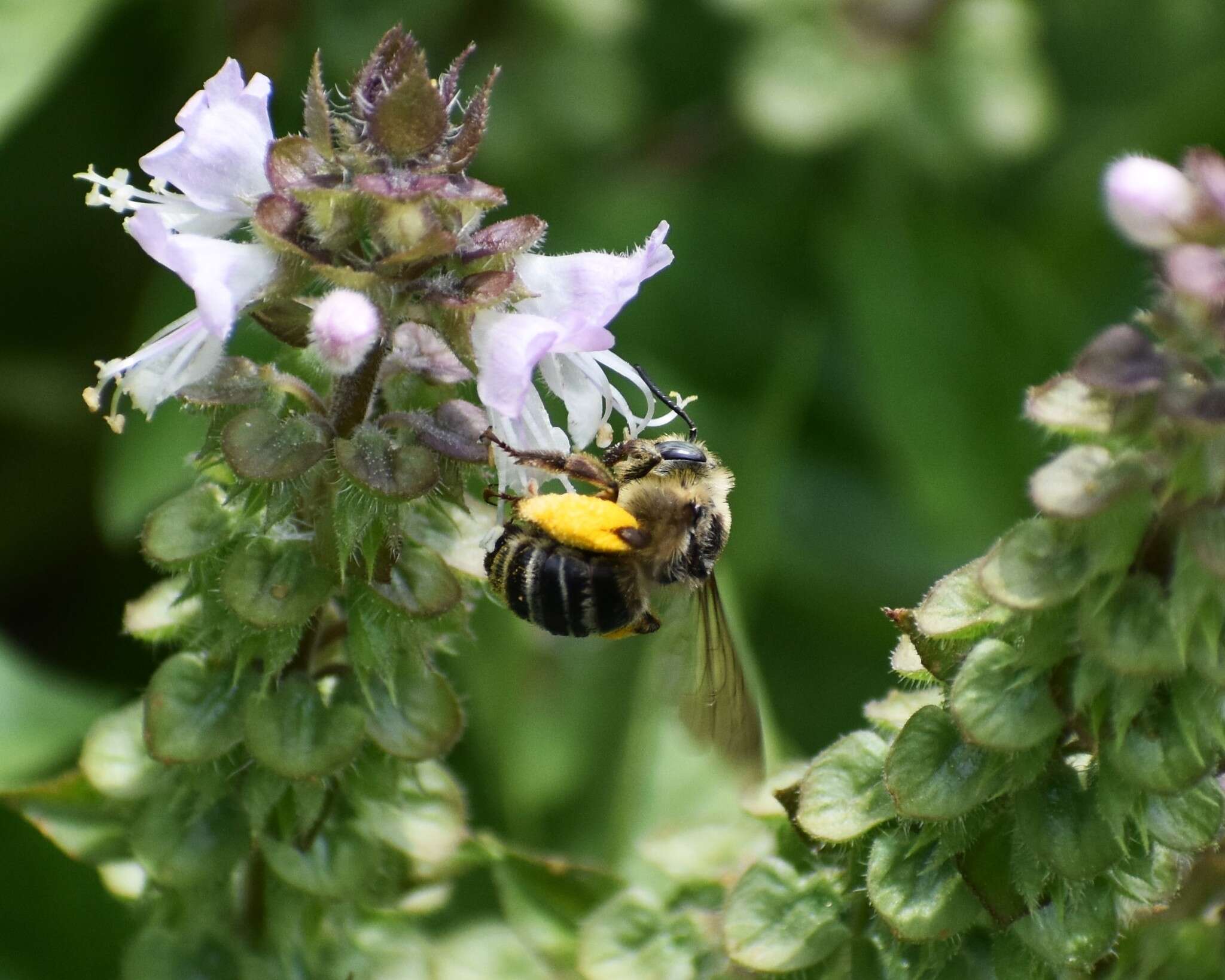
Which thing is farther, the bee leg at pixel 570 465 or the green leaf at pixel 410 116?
the bee leg at pixel 570 465

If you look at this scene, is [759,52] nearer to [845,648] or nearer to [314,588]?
[845,648]

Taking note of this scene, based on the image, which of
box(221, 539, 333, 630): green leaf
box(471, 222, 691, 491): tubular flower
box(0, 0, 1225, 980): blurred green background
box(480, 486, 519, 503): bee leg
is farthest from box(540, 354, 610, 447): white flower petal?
box(0, 0, 1225, 980): blurred green background

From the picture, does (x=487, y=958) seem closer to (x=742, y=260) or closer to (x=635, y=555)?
(x=635, y=555)

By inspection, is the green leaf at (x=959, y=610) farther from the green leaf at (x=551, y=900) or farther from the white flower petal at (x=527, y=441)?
the green leaf at (x=551, y=900)

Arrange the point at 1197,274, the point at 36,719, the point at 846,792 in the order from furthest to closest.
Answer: the point at 36,719 < the point at 846,792 < the point at 1197,274

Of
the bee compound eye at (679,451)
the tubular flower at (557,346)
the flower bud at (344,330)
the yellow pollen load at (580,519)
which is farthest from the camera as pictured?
the bee compound eye at (679,451)

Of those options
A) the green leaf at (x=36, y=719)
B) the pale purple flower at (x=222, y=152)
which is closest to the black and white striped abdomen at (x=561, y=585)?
the pale purple flower at (x=222, y=152)

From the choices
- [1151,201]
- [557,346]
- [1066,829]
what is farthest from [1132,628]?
[557,346]
